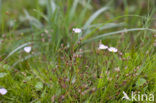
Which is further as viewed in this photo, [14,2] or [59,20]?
[14,2]

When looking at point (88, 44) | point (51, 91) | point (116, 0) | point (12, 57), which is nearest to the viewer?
point (51, 91)

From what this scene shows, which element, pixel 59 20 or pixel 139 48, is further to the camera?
pixel 59 20

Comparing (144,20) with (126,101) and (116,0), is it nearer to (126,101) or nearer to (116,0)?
(126,101)

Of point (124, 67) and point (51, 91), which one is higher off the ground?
point (124, 67)

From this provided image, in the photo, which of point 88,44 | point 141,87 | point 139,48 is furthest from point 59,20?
point 141,87

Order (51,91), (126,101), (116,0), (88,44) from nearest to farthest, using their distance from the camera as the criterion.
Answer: (126,101) < (51,91) < (88,44) < (116,0)

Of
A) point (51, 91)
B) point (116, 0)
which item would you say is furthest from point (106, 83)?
point (116, 0)

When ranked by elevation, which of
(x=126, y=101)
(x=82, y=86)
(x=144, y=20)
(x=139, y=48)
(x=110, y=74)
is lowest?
(x=126, y=101)

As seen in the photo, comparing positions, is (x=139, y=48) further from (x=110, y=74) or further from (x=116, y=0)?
(x=116, y=0)

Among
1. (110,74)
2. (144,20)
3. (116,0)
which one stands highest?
(116,0)
